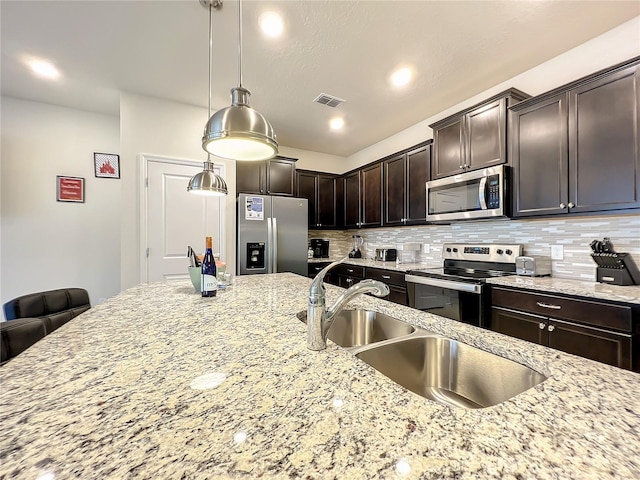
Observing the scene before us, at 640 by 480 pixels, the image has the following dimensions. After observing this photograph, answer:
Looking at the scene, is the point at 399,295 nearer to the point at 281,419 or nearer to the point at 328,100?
the point at 328,100

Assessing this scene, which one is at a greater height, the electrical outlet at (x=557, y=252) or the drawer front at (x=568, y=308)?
the electrical outlet at (x=557, y=252)

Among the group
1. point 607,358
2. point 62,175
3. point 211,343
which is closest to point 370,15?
point 211,343

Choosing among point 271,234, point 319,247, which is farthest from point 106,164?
point 319,247

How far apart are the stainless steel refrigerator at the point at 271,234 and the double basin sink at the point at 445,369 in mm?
2492

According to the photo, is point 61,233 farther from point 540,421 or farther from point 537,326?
point 537,326

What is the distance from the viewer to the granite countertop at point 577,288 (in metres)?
1.44

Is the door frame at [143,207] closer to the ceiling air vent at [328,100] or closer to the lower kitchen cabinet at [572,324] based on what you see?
the ceiling air vent at [328,100]

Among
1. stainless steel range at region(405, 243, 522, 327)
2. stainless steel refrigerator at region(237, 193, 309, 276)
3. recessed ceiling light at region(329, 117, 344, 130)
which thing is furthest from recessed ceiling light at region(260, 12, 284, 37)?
stainless steel range at region(405, 243, 522, 327)

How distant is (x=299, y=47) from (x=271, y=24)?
280 mm

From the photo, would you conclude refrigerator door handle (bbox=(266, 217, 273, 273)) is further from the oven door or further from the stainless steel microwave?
the stainless steel microwave

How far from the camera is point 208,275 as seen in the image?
1.44 metres

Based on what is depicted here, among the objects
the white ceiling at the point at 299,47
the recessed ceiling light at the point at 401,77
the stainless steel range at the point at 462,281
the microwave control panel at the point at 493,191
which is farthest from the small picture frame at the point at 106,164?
the microwave control panel at the point at 493,191

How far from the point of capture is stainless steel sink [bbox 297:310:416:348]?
122cm

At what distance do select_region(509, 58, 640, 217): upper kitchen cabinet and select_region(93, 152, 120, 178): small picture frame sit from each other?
14.3ft
